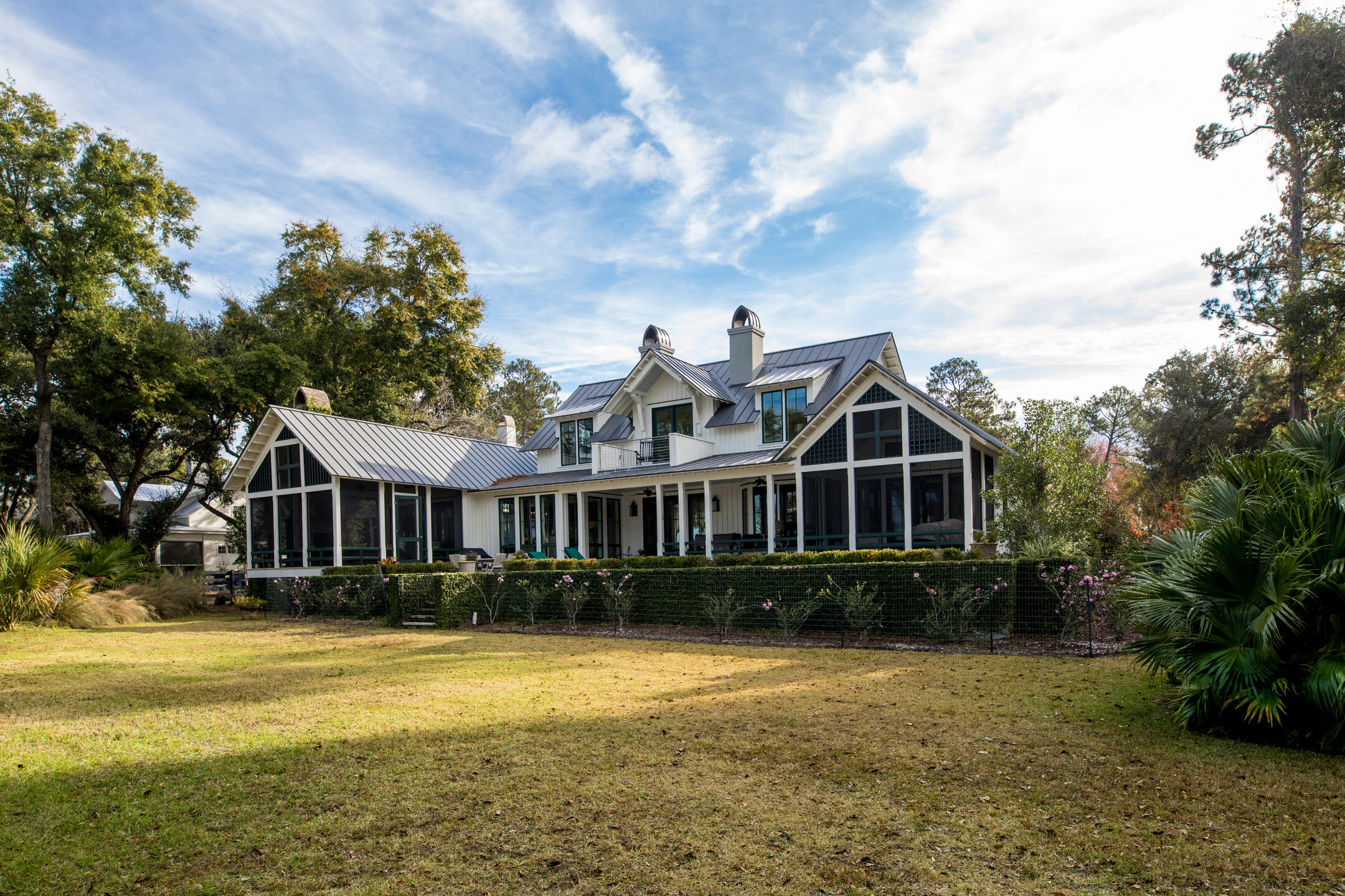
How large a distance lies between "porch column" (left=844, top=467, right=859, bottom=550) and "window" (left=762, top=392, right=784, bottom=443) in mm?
3471

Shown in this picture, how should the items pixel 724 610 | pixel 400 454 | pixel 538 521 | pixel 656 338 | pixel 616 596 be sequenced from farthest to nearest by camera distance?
pixel 656 338, pixel 538 521, pixel 400 454, pixel 616 596, pixel 724 610

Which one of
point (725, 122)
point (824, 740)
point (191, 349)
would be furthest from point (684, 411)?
point (824, 740)

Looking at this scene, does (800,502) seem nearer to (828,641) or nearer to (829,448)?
(829,448)

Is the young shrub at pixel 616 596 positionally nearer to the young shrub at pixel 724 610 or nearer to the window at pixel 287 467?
the young shrub at pixel 724 610

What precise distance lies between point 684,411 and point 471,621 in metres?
10.6

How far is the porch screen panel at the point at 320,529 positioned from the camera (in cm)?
2139

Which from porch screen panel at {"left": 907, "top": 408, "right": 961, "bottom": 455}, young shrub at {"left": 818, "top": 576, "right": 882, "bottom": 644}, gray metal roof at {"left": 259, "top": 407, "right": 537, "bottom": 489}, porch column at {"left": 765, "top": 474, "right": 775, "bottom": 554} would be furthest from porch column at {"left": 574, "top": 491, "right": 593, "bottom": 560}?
young shrub at {"left": 818, "top": 576, "right": 882, "bottom": 644}

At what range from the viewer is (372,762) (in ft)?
17.5

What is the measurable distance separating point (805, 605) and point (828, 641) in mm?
744

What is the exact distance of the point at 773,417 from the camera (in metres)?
22.2

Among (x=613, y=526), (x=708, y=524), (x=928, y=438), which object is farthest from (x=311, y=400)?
(x=928, y=438)

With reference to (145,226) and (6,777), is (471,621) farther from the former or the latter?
(145,226)

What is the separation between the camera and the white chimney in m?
24.0

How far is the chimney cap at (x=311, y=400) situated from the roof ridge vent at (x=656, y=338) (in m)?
11.0
